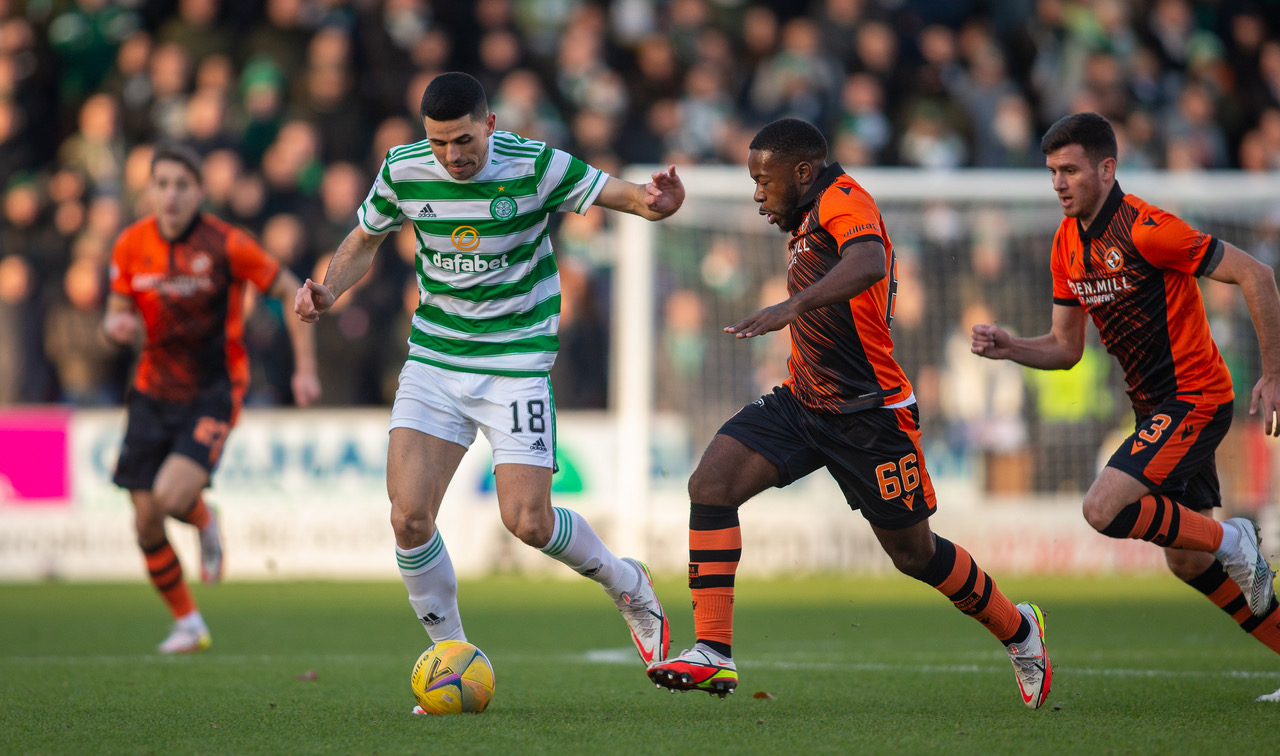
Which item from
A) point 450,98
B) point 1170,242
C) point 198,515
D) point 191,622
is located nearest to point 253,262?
point 198,515

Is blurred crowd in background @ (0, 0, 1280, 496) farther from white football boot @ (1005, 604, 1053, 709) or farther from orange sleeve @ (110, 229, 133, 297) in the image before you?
white football boot @ (1005, 604, 1053, 709)

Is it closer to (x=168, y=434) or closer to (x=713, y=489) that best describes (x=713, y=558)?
(x=713, y=489)

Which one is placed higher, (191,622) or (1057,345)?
(1057,345)

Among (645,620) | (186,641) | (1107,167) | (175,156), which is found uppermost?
(175,156)

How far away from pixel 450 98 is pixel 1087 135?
8.33 ft

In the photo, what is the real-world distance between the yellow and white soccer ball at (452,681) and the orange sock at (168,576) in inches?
119

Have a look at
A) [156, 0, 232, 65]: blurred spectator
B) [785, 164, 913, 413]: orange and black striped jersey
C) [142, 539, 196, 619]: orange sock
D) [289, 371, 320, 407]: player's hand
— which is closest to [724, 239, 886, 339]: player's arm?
[785, 164, 913, 413]: orange and black striped jersey

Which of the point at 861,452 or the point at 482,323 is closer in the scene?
the point at 861,452

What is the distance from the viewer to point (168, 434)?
25.8 feet

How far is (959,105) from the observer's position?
49.8 ft

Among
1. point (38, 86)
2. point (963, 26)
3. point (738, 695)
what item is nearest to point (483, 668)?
point (738, 695)

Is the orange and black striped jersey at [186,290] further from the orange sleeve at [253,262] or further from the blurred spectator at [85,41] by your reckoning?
the blurred spectator at [85,41]

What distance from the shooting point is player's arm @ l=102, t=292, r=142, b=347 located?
749cm

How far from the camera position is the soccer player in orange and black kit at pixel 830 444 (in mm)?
5301
